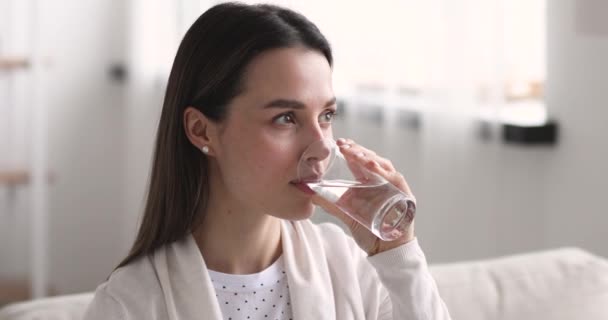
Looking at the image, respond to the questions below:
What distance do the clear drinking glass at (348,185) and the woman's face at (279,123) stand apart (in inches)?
0.8

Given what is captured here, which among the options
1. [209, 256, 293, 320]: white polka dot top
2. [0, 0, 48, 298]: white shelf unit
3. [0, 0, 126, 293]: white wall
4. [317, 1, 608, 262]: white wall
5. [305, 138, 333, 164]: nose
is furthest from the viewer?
[0, 0, 126, 293]: white wall

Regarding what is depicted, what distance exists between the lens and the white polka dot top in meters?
1.49

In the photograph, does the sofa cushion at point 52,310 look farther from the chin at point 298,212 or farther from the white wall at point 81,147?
the white wall at point 81,147

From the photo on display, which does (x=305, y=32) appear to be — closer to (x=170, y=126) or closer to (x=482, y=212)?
(x=170, y=126)

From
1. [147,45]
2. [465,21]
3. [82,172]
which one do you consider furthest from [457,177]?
[82,172]

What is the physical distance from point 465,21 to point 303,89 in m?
1.43

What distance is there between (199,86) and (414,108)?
5.48 ft

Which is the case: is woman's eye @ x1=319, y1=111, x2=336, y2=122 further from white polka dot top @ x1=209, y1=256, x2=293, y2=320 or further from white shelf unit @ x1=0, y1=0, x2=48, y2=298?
white shelf unit @ x1=0, y1=0, x2=48, y2=298

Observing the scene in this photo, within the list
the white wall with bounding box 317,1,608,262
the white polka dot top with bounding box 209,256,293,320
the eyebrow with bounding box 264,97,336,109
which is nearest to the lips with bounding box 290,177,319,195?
the eyebrow with bounding box 264,97,336,109

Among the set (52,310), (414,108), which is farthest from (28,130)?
(52,310)

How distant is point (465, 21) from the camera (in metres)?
2.70

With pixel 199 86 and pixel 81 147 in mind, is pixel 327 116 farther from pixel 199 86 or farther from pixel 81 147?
pixel 81 147

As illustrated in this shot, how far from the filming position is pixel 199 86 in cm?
142

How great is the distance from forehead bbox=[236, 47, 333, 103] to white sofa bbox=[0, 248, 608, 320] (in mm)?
493
